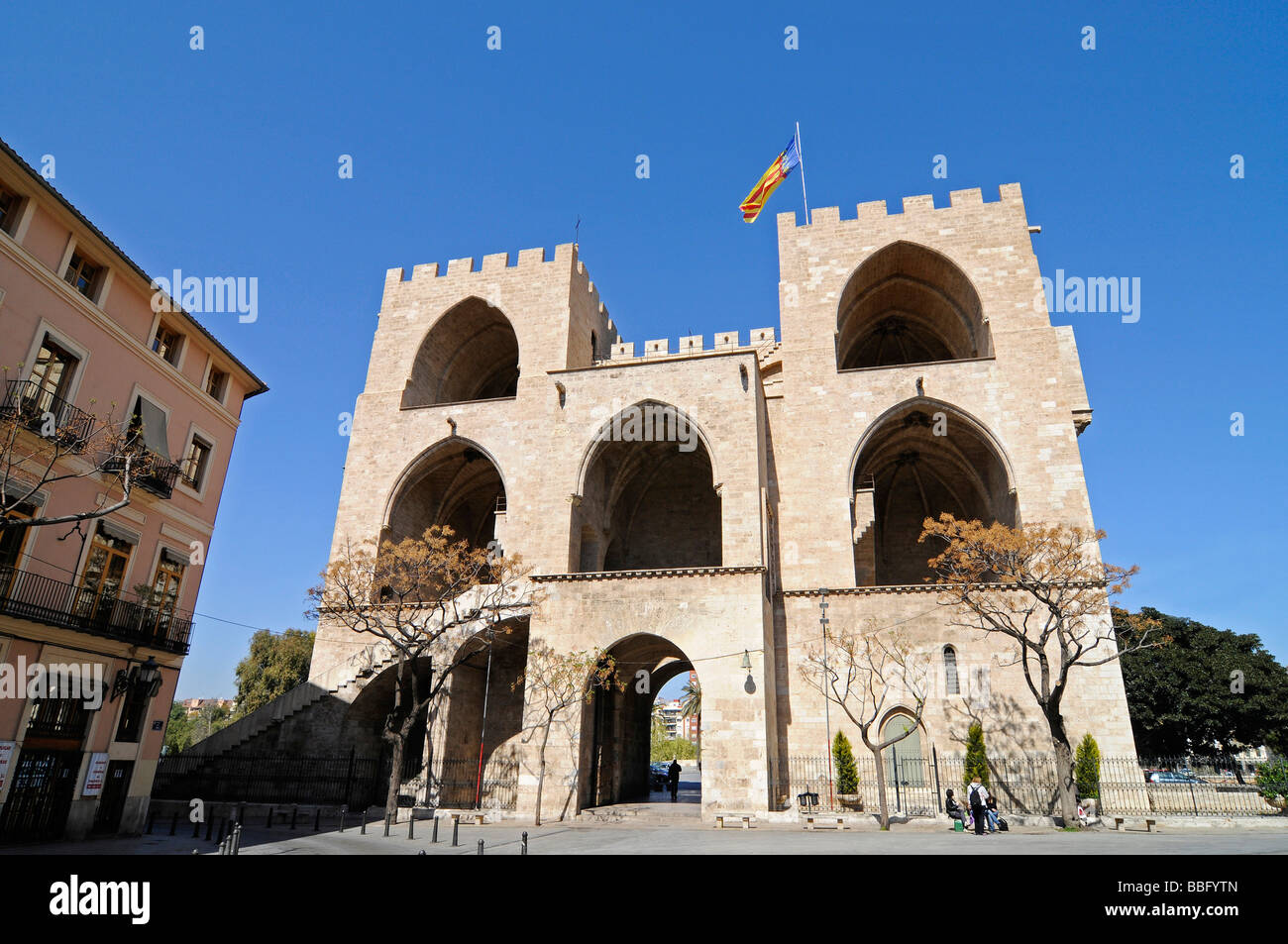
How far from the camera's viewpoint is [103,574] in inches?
609

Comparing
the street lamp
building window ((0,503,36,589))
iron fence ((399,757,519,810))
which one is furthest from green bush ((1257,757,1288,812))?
building window ((0,503,36,589))

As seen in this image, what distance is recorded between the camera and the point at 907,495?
3197cm

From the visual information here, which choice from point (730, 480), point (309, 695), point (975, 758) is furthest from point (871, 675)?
point (309, 695)

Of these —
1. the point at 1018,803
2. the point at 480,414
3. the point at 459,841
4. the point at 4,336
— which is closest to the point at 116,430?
the point at 4,336

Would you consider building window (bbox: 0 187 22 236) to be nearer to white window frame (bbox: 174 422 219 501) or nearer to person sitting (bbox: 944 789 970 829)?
white window frame (bbox: 174 422 219 501)

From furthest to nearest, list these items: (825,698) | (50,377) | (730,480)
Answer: (730,480), (825,698), (50,377)

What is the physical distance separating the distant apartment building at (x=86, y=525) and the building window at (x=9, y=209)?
0.08 ft

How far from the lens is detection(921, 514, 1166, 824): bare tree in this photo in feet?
58.4

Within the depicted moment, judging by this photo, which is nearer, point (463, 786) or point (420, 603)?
point (420, 603)

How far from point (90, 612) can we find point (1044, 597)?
21.8 meters

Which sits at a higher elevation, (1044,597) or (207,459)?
(207,459)

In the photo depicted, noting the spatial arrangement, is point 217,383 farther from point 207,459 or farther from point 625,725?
point 625,725
